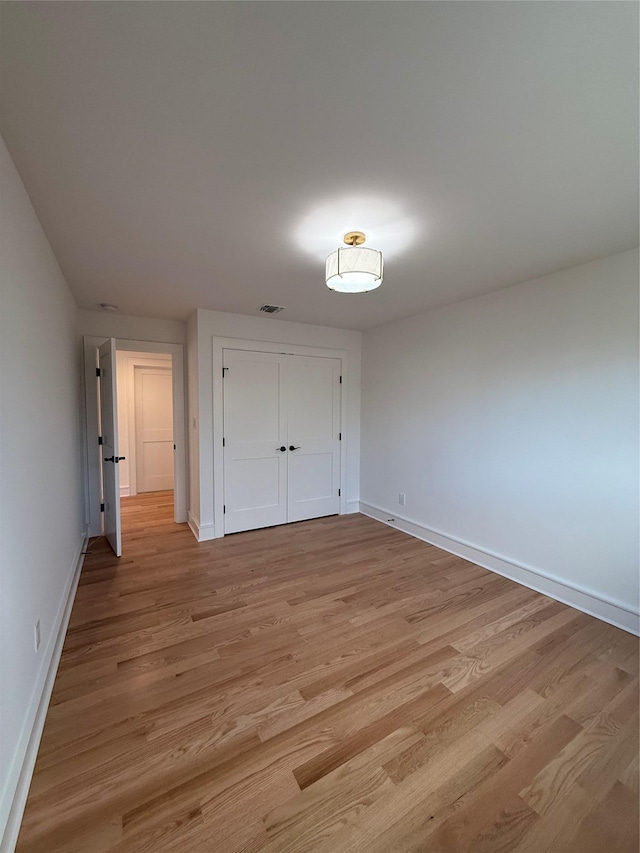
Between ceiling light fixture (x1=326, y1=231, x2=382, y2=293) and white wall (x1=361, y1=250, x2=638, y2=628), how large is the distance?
3.41 ft

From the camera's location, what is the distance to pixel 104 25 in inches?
35.0

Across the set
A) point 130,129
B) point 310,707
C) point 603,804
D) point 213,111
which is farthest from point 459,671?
point 130,129

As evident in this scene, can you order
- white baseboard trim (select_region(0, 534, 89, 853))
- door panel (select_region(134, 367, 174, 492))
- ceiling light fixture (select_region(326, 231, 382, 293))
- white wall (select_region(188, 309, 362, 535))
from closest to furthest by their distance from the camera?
white baseboard trim (select_region(0, 534, 89, 853)) < ceiling light fixture (select_region(326, 231, 382, 293)) < white wall (select_region(188, 309, 362, 535)) < door panel (select_region(134, 367, 174, 492))

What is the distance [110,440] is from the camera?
326 cm

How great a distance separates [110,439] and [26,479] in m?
1.89

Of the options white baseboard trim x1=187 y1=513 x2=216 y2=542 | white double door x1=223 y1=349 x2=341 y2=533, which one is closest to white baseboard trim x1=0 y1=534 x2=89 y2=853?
white baseboard trim x1=187 y1=513 x2=216 y2=542

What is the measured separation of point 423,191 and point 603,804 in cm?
254

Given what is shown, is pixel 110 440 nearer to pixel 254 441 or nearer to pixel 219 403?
pixel 219 403


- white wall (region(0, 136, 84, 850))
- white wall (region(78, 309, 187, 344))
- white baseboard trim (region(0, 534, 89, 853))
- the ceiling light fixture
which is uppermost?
white wall (region(78, 309, 187, 344))

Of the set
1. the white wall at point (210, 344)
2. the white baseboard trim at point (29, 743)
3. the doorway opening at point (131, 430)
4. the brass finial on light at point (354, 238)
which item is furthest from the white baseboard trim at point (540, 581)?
the white baseboard trim at point (29, 743)

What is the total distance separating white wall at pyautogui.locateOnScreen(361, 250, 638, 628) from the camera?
88.0 inches

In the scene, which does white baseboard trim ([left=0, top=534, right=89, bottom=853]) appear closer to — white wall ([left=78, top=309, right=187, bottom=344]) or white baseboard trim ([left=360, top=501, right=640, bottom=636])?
white wall ([left=78, top=309, right=187, bottom=344])

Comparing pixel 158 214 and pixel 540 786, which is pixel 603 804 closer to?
pixel 540 786

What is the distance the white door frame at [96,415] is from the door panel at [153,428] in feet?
5.88
